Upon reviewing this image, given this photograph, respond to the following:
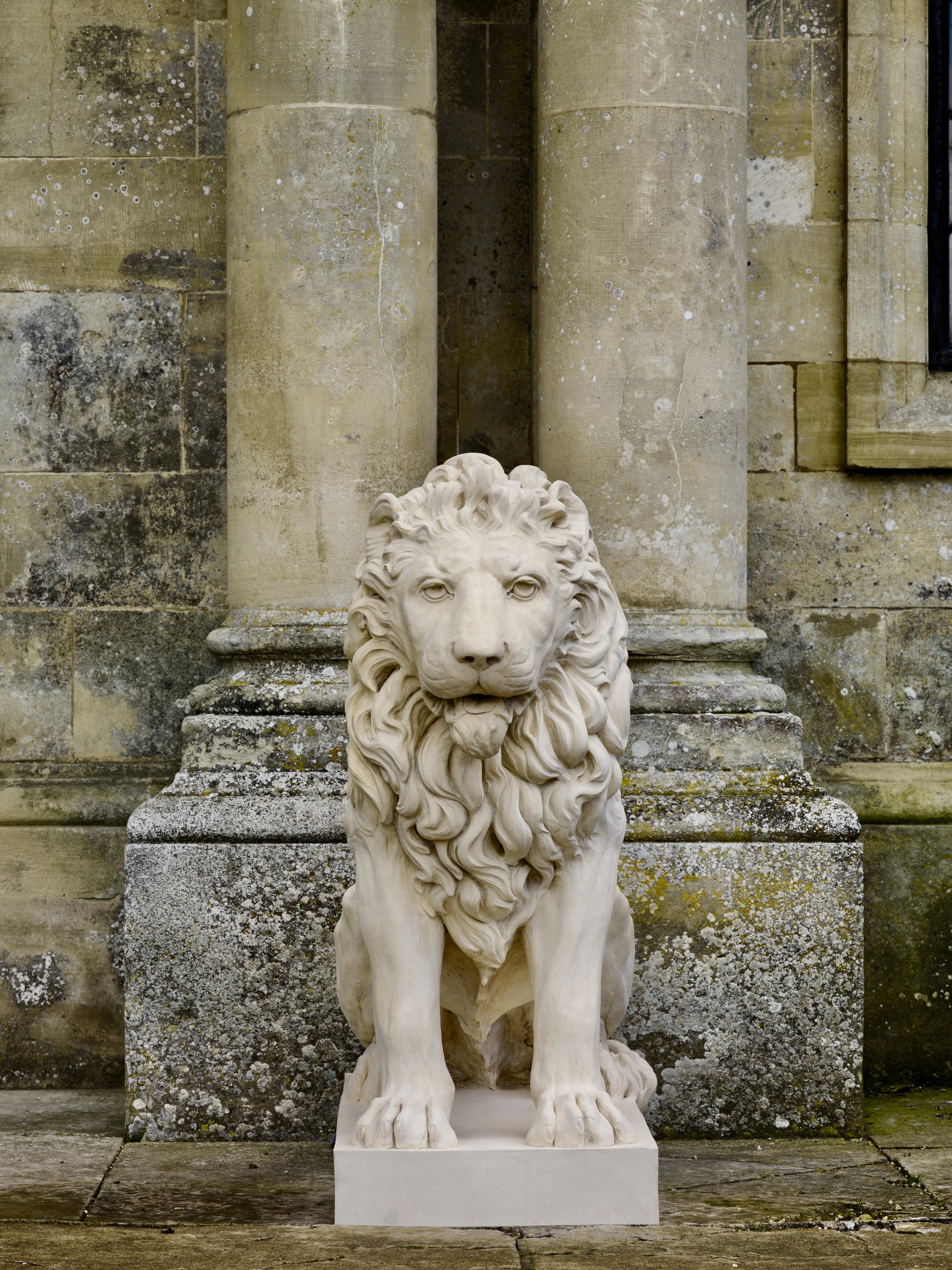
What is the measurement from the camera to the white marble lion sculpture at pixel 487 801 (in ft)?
10.7

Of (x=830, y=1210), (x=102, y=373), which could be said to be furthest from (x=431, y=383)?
(x=830, y=1210)

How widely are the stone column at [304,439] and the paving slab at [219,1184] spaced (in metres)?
0.22

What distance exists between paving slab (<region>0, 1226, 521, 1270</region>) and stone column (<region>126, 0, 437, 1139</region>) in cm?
Answer: 87

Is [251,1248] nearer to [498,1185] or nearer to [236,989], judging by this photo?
[498,1185]

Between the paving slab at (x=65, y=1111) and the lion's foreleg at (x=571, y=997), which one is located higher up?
the lion's foreleg at (x=571, y=997)

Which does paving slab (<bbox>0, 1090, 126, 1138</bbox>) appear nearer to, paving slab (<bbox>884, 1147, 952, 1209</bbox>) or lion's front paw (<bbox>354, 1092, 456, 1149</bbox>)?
lion's front paw (<bbox>354, 1092, 456, 1149</bbox>)

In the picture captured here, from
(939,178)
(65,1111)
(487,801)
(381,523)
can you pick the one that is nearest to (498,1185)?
(487,801)

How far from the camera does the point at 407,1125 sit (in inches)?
133

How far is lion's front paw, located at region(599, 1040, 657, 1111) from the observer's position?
147 inches

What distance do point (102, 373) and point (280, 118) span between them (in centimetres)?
104

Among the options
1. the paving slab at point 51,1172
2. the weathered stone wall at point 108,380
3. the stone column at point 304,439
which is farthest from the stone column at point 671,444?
the paving slab at point 51,1172

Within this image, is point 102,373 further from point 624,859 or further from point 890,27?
point 890,27

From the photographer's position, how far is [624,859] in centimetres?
432

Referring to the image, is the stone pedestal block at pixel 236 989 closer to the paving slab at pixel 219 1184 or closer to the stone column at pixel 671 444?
the paving slab at pixel 219 1184
